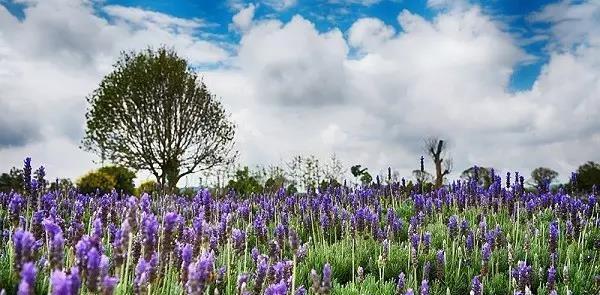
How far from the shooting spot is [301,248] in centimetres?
549

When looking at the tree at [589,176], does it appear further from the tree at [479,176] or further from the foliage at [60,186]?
the foliage at [60,186]

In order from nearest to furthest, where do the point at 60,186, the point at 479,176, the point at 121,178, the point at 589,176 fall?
the point at 60,186, the point at 479,176, the point at 121,178, the point at 589,176

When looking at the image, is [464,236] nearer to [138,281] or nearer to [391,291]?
[391,291]

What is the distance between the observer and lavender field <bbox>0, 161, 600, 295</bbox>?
2.83 metres

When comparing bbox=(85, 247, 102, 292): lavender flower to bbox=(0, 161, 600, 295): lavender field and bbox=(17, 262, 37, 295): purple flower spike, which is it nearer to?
bbox=(0, 161, 600, 295): lavender field

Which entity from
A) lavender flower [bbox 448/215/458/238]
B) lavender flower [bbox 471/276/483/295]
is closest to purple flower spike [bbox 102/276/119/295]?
lavender flower [bbox 471/276/483/295]

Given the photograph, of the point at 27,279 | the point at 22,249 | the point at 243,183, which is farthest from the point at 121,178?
the point at 27,279

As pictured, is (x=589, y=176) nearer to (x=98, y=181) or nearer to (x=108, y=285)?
(x=98, y=181)

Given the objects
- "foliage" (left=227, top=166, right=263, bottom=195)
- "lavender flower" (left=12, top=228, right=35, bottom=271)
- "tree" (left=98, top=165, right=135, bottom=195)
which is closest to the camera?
"lavender flower" (left=12, top=228, right=35, bottom=271)

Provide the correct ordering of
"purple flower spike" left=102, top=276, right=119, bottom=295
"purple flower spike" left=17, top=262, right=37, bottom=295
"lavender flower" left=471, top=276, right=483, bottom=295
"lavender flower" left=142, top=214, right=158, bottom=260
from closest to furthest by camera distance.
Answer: "purple flower spike" left=17, top=262, right=37, bottom=295 → "purple flower spike" left=102, top=276, right=119, bottom=295 → "lavender flower" left=142, top=214, right=158, bottom=260 → "lavender flower" left=471, top=276, right=483, bottom=295

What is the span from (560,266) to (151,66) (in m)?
25.2

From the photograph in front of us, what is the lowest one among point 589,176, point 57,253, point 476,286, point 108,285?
point 476,286

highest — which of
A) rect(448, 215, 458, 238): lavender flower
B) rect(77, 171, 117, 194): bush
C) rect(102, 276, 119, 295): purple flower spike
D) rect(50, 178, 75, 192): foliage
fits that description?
rect(77, 171, 117, 194): bush

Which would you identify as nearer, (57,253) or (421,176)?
(57,253)
